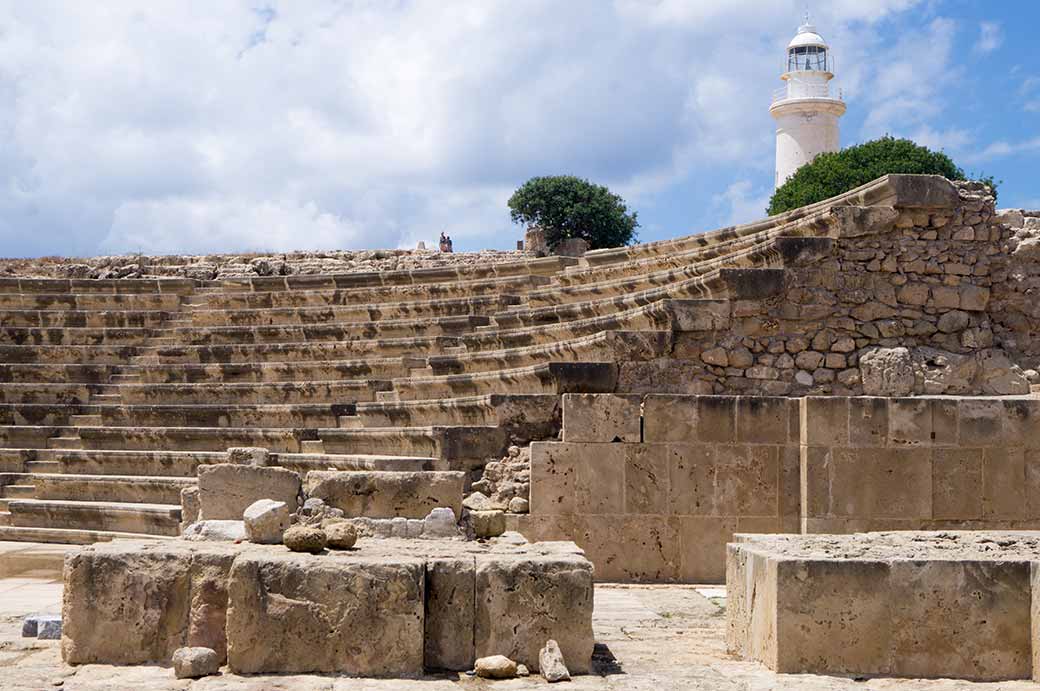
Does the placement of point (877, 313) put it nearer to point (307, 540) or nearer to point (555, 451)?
point (555, 451)

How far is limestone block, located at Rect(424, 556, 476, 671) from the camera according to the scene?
564 cm

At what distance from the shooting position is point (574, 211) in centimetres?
4481

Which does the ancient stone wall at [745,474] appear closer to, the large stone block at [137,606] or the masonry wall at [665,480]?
the masonry wall at [665,480]

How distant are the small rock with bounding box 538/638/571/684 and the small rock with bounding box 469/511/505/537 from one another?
2348 mm

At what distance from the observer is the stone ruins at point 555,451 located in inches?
222

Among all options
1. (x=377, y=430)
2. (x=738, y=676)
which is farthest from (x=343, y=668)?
(x=377, y=430)

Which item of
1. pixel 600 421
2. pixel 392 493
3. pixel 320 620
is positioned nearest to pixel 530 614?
pixel 320 620

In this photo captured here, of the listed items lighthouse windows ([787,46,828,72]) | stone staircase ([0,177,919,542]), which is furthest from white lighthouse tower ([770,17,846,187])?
stone staircase ([0,177,919,542])

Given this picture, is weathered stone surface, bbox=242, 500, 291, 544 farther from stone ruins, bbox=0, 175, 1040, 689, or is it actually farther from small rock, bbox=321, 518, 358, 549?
small rock, bbox=321, 518, 358, 549

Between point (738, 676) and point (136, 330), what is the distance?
1263cm

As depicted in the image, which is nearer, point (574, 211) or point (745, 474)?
point (745, 474)

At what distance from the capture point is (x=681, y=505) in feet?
31.0

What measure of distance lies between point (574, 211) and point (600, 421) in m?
35.9

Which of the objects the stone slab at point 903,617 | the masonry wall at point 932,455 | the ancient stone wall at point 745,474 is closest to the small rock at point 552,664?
the stone slab at point 903,617
